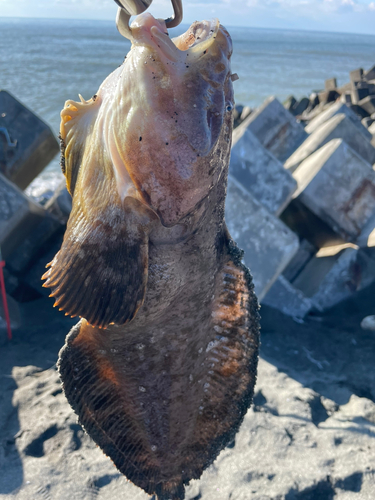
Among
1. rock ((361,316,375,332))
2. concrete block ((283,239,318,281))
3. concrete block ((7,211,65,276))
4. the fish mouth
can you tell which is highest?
the fish mouth

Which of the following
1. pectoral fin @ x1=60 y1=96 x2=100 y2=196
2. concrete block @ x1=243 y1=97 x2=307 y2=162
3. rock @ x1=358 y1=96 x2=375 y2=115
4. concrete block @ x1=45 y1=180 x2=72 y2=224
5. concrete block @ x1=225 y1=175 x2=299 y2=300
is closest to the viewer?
pectoral fin @ x1=60 y1=96 x2=100 y2=196

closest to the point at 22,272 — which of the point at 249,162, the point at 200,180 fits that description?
the point at 249,162

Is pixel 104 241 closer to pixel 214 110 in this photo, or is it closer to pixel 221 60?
pixel 214 110

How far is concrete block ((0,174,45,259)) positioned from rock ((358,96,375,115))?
8.40 metres

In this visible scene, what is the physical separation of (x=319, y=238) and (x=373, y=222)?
0.68 metres

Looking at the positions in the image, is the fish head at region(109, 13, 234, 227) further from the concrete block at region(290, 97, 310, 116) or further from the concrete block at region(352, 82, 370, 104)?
the concrete block at region(290, 97, 310, 116)

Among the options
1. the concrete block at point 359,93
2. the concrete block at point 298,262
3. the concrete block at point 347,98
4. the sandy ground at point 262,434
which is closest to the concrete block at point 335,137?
the concrete block at point 298,262

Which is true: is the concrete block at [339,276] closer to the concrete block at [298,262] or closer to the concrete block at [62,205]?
the concrete block at [298,262]

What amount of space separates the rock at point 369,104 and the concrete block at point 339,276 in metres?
6.38

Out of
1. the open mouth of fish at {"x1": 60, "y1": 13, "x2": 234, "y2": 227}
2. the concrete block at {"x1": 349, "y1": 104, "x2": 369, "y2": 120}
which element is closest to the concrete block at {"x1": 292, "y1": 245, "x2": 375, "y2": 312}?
the open mouth of fish at {"x1": 60, "y1": 13, "x2": 234, "y2": 227}

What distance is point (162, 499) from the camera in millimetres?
1888

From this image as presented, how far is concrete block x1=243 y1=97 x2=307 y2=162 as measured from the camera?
638 cm

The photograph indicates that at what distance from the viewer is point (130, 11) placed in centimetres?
108

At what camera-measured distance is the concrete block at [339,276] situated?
4.66m
